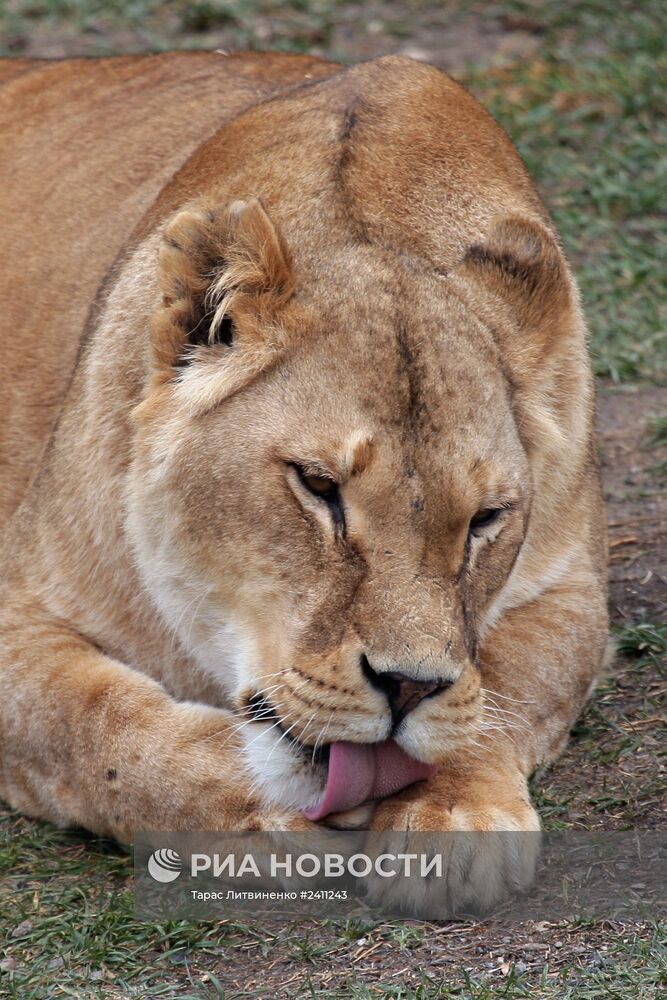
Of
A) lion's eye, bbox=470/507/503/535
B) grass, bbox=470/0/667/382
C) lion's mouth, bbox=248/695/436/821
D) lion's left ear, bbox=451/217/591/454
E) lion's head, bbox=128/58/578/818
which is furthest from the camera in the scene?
grass, bbox=470/0/667/382

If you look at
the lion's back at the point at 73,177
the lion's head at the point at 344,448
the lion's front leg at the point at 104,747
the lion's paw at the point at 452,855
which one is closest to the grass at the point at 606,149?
the lion's back at the point at 73,177

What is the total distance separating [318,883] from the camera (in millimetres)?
3893

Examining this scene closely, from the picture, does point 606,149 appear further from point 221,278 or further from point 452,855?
point 452,855

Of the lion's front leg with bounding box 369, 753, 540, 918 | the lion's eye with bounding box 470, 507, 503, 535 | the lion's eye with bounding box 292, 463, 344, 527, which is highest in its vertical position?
the lion's eye with bounding box 292, 463, 344, 527

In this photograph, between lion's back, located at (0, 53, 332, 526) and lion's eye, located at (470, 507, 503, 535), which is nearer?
lion's eye, located at (470, 507, 503, 535)

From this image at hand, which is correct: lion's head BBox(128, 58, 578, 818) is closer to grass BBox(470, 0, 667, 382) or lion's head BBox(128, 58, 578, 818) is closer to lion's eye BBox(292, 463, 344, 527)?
lion's eye BBox(292, 463, 344, 527)

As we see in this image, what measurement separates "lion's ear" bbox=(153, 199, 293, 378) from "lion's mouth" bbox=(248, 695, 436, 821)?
3.00ft

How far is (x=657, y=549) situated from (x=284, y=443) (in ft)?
7.31

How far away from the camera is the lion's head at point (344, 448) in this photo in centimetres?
368

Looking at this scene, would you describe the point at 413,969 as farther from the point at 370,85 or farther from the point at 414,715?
the point at 370,85

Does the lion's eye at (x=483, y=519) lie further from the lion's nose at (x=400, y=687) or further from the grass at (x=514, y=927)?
the grass at (x=514, y=927)

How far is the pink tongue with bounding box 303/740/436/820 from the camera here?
3.78 metres

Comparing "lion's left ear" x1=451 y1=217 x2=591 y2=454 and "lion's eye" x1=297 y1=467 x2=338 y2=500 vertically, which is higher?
"lion's left ear" x1=451 y1=217 x2=591 y2=454

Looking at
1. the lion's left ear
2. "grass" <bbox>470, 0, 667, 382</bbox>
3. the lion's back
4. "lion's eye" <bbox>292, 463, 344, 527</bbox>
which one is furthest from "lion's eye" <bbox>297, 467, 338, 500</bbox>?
"grass" <bbox>470, 0, 667, 382</bbox>
